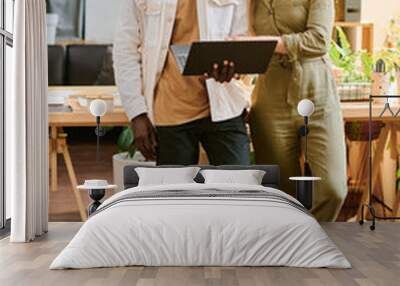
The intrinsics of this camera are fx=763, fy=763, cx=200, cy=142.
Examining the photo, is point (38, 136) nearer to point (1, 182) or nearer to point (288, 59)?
point (1, 182)

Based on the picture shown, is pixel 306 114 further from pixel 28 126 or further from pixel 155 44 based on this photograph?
pixel 28 126

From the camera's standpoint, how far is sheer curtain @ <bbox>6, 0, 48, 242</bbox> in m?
4.64

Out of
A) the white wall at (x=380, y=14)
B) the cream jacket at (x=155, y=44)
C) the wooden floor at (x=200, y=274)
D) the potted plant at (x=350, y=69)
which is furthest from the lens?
the white wall at (x=380, y=14)

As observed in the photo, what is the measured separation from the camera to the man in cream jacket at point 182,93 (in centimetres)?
527

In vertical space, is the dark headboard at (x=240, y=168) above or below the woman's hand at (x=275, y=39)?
below

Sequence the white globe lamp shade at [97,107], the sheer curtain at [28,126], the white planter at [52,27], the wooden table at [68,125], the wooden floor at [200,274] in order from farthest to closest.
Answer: the white planter at [52,27] < the wooden table at [68,125] < the white globe lamp shade at [97,107] < the sheer curtain at [28,126] < the wooden floor at [200,274]

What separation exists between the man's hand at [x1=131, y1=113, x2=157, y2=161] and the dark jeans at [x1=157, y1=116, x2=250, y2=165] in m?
0.08

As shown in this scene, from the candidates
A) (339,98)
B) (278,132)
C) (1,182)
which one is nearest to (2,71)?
(1,182)

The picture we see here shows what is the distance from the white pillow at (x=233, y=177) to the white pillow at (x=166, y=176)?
120 millimetres

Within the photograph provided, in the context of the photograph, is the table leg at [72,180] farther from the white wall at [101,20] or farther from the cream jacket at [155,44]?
the white wall at [101,20]

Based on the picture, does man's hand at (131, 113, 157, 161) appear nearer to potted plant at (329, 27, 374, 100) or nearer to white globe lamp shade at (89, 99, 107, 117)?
white globe lamp shade at (89, 99, 107, 117)

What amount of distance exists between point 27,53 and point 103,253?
156 centimetres

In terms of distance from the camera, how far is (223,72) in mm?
5012

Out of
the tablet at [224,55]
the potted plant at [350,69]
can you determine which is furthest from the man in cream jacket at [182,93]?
the potted plant at [350,69]
